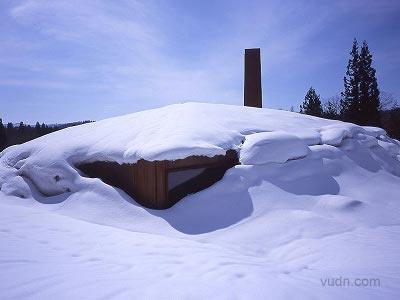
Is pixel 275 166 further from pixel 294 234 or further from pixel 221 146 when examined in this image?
pixel 294 234

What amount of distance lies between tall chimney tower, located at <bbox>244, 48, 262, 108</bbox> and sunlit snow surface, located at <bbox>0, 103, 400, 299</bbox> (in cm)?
415

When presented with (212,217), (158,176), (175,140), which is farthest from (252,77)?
(212,217)

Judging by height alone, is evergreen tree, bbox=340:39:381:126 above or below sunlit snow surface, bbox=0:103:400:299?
above

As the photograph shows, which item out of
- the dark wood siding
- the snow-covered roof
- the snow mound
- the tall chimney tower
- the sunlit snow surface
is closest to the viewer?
the sunlit snow surface

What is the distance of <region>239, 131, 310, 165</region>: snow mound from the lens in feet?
23.0

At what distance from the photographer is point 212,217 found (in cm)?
578

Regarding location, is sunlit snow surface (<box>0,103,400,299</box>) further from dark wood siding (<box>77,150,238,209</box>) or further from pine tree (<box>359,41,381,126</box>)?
pine tree (<box>359,41,381,126</box>)

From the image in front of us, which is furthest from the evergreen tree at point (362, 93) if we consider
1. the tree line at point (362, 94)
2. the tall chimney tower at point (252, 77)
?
the tall chimney tower at point (252, 77)

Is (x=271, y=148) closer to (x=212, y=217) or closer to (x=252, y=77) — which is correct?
(x=212, y=217)

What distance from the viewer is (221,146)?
6.99 meters

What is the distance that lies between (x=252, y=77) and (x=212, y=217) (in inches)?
398

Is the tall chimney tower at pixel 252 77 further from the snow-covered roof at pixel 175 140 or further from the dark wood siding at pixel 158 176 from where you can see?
the dark wood siding at pixel 158 176

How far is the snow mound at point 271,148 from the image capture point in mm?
7012

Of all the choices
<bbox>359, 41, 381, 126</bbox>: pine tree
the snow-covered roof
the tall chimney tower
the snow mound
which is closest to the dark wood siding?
the snow-covered roof
